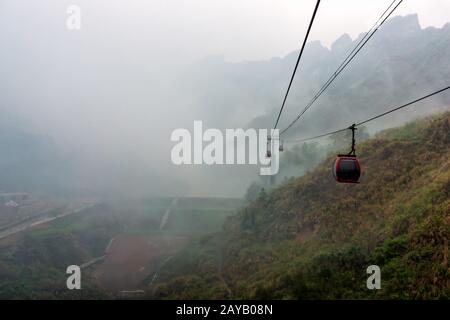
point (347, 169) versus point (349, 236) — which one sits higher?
point (347, 169)

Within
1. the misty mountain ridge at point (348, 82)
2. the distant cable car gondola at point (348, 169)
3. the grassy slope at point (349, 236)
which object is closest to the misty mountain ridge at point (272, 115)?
the misty mountain ridge at point (348, 82)

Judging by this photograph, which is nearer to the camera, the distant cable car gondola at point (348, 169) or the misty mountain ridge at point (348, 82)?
the distant cable car gondola at point (348, 169)

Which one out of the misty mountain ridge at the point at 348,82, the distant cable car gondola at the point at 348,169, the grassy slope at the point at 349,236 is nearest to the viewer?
the distant cable car gondola at the point at 348,169

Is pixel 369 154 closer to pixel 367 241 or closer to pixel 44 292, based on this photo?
pixel 367 241

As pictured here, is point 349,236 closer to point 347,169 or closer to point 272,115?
point 347,169

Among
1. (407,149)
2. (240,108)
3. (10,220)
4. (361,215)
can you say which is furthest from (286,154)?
(240,108)

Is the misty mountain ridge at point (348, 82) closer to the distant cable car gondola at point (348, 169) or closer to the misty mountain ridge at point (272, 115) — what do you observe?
the misty mountain ridge at point (272, 115)

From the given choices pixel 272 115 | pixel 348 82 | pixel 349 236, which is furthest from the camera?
pixel 272 115

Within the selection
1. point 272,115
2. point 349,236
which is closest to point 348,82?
point 272,115

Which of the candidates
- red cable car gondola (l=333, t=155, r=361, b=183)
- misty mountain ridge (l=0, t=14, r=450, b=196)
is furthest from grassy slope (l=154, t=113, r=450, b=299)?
misty mountain ridge (l=0, t=14, r=450, b=196)
